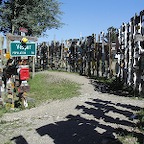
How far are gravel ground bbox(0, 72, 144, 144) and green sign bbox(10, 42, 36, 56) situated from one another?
183 cm

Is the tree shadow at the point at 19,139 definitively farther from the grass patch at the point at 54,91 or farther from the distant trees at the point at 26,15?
the distant trees at the point at 26,15

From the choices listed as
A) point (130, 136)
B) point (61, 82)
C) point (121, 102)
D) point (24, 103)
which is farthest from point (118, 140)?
point (61, 82)

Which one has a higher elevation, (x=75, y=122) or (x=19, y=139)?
(x=75, y=122)

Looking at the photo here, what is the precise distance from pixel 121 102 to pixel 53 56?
16.7 m

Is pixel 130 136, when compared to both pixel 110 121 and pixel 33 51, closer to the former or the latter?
pixel 110 121

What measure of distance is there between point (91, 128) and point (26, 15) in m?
→ 15.0

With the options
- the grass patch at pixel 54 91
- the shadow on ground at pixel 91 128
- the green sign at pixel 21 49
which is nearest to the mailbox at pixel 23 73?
the green sign at pixel 21 49

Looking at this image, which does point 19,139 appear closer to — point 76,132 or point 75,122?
point 76,132

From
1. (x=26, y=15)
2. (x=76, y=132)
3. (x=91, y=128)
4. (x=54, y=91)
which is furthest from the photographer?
(x=26, y=15)

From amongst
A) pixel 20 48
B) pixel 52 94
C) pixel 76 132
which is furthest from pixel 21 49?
pixel 76 132

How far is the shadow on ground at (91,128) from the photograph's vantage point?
18.6 ft

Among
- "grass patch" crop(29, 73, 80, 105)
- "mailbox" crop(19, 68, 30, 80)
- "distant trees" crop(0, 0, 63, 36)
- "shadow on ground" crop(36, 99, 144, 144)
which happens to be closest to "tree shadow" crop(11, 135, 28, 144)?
"shadow on ground" crop(36, 99, 144, 144)

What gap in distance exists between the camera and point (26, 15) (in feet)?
65.6

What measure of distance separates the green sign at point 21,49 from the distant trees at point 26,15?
10.5m
